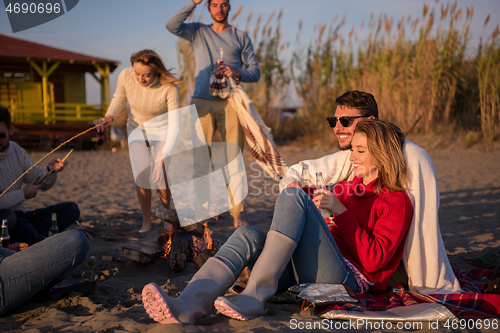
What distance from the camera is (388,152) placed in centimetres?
204

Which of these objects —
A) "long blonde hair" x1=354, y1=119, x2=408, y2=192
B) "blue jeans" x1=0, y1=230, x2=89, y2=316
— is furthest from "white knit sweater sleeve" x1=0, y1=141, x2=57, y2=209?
"long blonde hair" x1=354, y1=119, x2=408, y2=192

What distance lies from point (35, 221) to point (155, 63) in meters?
1.77

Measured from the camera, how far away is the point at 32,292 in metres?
1.99

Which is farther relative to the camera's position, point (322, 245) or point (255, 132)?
point (255, 132)

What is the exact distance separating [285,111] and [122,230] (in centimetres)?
832

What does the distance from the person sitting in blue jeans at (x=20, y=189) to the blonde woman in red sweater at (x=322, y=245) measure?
1.78m

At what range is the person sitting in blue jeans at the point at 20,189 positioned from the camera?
9.31 ft

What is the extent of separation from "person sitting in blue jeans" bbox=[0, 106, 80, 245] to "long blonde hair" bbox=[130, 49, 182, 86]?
125cm

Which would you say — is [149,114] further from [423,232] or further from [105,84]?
[105,84]

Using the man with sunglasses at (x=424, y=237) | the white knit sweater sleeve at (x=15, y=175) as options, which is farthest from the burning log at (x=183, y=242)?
the man with sunglasses at (x=424, y=237)

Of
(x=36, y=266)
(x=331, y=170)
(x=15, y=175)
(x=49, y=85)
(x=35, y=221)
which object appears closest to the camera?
(x=36, y=266)

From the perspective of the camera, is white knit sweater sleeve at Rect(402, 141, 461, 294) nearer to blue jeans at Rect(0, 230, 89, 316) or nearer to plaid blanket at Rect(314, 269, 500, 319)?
plaid blanket at Rect(314, 269, 500, 319)

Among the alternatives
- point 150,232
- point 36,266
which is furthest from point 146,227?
point 36,266

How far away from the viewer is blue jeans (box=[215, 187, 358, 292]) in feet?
6.39
